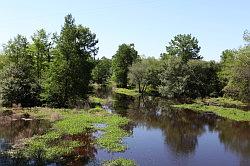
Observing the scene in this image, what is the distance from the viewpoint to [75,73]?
6388 cm

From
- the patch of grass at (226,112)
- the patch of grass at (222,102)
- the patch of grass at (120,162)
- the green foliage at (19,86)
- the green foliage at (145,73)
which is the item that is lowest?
the patch of grass at (120,162)

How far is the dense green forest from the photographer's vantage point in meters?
62.7

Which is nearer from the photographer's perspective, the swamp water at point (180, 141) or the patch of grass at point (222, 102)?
the swamp water at point (180, 141)

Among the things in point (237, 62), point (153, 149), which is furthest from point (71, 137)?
point (237, 62)

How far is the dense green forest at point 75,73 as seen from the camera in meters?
62.7

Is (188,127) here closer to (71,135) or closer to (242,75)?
(242,75)

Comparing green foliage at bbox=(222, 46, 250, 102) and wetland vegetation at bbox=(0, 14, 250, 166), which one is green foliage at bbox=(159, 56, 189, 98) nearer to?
wetland vegetation at bbox=(0, 14, 250, 166)

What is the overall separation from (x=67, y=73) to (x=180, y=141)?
27615 mm

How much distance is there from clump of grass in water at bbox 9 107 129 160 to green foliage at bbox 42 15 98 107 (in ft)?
27.6

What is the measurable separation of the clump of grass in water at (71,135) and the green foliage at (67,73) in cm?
841

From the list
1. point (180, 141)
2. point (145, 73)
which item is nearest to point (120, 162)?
point (180, 141)

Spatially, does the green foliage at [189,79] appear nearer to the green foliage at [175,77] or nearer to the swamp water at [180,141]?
the green foliage at [175,77]

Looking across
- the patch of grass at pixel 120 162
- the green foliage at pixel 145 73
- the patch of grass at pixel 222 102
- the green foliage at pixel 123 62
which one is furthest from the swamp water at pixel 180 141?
the green foliage at pixel 123 62

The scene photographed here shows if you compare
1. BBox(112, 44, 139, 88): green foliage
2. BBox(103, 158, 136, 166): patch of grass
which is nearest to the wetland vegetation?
BBox(103, 158, 136, 166): patch of grass
